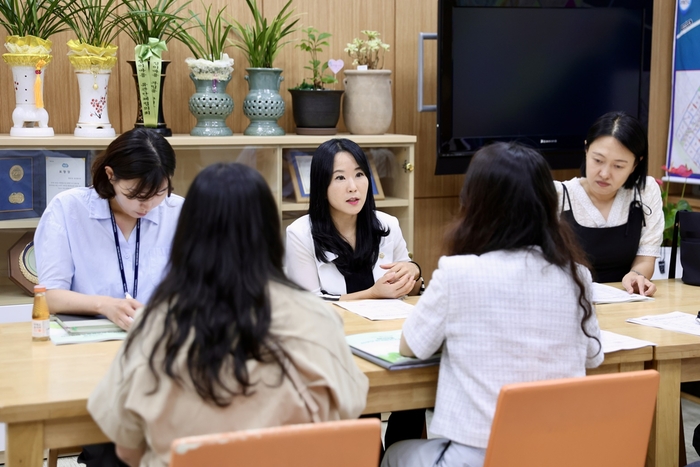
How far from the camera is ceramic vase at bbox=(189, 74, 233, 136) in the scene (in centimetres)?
350

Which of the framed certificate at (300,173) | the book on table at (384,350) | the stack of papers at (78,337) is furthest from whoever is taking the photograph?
the framed certificate at (300,173)

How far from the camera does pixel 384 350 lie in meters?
2.01

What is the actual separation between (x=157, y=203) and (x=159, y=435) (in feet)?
3.72

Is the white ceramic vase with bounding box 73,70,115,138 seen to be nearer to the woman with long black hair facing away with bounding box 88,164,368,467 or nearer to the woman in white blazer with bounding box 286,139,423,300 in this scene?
the woman in white blazer with bounding box 286,139,423,300

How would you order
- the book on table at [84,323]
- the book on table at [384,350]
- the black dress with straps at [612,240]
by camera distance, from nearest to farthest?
the book on table at [384,350], the book on table at [84,323], the black dress with straps at [612,240]

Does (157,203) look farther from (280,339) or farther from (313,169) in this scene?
(280,339)

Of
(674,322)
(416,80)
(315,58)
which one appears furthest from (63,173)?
(674,322)

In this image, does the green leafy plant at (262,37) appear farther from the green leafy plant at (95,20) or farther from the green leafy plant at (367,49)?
the green leafy plant at (95,20)

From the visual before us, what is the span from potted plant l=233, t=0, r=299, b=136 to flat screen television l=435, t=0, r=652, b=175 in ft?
2.42

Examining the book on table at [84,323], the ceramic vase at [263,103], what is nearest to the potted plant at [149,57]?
the ceramic vase at [263,103]

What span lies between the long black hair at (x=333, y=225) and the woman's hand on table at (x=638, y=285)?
857 millimetres

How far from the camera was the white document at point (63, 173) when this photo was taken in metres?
3.26

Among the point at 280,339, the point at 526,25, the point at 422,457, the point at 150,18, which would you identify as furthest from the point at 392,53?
the point at 280,339

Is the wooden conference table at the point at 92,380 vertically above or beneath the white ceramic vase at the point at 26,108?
beneath
